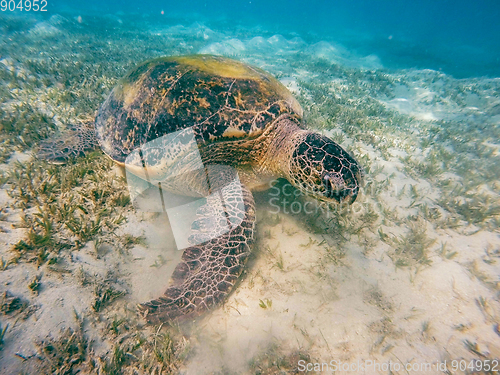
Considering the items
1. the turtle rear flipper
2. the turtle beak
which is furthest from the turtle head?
the turtle rear flipper

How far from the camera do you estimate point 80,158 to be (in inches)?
141

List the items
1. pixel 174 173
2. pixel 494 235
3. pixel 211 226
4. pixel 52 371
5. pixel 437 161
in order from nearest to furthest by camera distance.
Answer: pixel 52 371 → pixel 211 226 → pixel 174 173 → pixel 494 235 → pixel 437 161

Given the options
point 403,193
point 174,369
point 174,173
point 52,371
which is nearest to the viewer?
point 52,371

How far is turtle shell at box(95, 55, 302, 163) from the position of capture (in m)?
2.92

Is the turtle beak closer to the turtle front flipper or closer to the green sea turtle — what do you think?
the green sea turtle

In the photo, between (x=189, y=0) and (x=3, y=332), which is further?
(x=189, y=0)

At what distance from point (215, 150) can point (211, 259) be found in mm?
1525

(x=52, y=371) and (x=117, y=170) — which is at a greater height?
(x=117, y=170)

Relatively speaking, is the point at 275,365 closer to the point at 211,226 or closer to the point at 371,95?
the point at 211,226

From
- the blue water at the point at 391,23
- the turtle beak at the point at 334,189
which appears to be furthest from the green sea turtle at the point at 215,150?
the blue water at the point at 391,23

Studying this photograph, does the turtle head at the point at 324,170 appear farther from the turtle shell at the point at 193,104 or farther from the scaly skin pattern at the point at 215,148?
the turtle shell at the point at 193,104

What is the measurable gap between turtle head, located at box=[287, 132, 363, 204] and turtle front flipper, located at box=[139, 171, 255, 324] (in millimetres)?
850

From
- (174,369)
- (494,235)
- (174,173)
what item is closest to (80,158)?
(174,173)

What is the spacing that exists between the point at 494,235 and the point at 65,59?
14.8 m
